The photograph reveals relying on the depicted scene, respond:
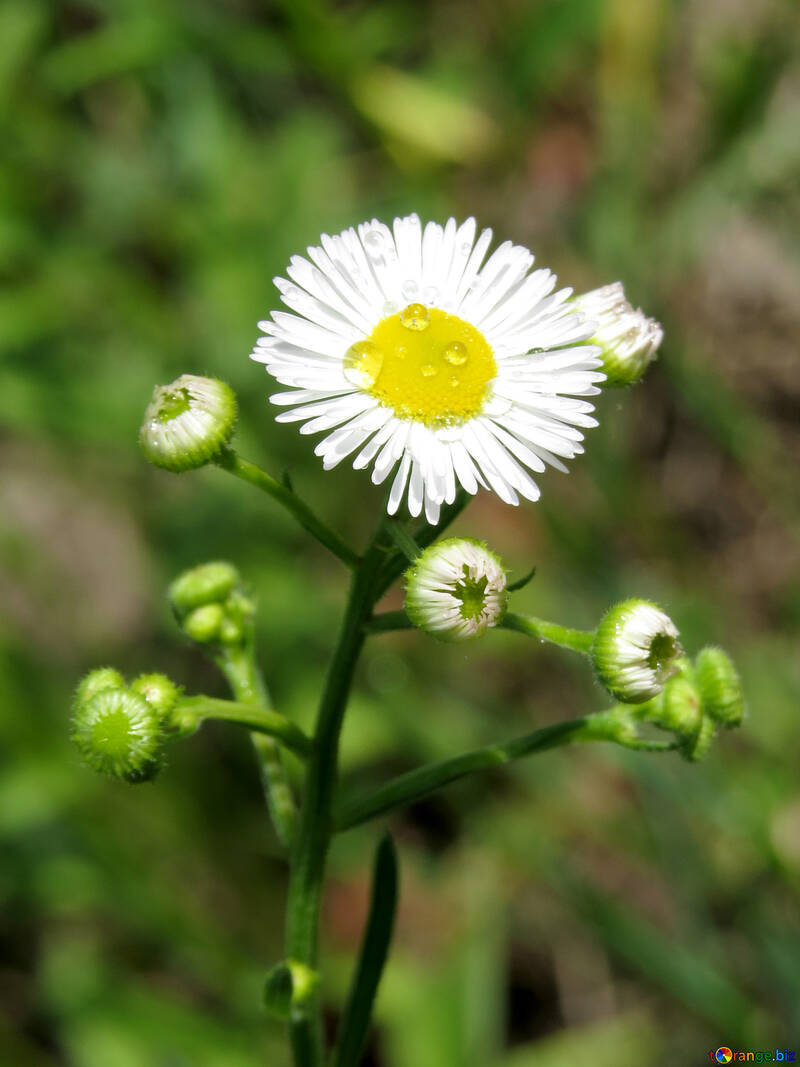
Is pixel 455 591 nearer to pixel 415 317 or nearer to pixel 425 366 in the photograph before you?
pixel 425 366

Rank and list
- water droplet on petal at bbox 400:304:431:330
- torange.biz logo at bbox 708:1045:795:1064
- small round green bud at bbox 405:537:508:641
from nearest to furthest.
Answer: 1. small round green bud at bbox 405:537:508:641
2. water droplet on petal at bbox 400:304:431:330
3. torange.biz logo at bbox 708:1045:795:1064

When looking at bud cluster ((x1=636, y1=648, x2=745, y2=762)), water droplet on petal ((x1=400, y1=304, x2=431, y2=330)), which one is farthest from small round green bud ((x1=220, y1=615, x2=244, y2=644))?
bud cluster ((x1=636, y1=648, x2=745, y2=762))

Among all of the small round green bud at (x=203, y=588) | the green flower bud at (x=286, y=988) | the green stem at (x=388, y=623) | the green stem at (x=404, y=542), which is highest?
the small round green bud at (x=203, y=588)

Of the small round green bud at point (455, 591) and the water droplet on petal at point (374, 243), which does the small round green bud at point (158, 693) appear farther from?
the water droplet on petal at point (374, 243)

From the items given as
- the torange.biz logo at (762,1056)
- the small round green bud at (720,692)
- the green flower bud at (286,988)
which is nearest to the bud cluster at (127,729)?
the green flower bud at (286,988)

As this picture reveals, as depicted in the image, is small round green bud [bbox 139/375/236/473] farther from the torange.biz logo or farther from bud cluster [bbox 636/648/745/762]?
the torange.biz logo

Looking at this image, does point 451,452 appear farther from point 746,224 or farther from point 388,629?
point 746,224

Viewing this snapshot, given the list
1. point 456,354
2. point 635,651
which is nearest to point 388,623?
point 635,651
